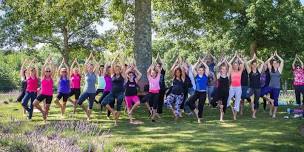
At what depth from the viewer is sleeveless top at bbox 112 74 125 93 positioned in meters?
15.8

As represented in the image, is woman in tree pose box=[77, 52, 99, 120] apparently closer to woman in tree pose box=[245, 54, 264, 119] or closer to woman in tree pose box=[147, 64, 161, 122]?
woman in tree pose box=[147, 64, 161, 122]

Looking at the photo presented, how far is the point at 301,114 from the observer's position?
17125mm

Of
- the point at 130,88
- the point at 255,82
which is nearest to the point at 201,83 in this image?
the point at 130,88

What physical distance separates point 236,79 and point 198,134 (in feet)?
13.1

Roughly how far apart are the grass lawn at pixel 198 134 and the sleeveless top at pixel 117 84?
3.84 feet

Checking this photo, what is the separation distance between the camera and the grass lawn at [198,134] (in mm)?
11758

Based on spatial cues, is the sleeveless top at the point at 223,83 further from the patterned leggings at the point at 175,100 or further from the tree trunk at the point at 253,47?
the tree trunk at the point at 253,47

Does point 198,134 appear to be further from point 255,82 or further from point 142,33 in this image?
point 142,33

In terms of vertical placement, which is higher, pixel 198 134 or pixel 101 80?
pixel 101 80

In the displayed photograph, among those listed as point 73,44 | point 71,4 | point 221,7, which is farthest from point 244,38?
point 71,4

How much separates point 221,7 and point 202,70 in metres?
8.05

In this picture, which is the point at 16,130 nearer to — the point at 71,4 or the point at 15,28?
the point at 71,4

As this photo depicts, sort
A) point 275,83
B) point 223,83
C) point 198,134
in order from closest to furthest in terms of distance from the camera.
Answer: point 198,134 < point 223,83 < point 275,83

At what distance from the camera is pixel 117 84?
15797mm
